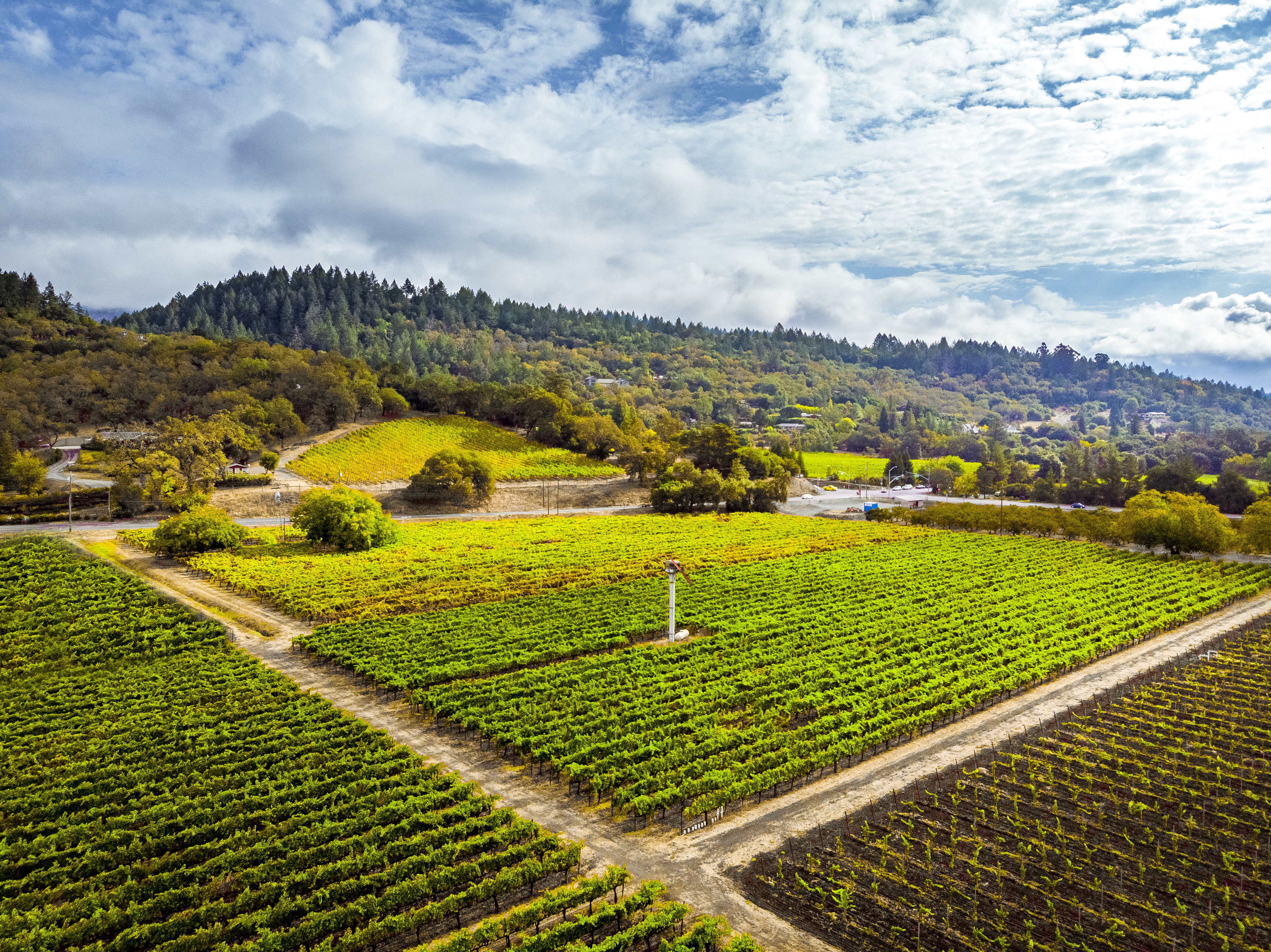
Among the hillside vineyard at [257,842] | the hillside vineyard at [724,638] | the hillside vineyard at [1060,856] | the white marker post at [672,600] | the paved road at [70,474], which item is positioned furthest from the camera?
the paved road at [70,474]

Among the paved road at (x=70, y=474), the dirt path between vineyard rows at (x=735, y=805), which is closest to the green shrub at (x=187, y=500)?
the paved road at (x=70, y=474)

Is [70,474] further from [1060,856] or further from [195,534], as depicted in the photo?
[1060,856]

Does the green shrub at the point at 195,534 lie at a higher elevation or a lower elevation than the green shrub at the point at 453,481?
lower

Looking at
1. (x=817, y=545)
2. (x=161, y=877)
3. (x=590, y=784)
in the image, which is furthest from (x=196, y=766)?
(x=817, y=545)

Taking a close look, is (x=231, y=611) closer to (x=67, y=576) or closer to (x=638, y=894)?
(x=67, y=576)

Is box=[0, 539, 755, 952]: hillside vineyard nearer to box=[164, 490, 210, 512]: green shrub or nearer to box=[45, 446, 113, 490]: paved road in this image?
box=[164, 490, 210, 512]: green shrub

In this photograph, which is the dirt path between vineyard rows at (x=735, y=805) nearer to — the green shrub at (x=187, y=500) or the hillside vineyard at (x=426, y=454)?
the green shrub at (x=187, y=500)

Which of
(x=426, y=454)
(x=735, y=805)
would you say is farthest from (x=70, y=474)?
(x=735, y=805)

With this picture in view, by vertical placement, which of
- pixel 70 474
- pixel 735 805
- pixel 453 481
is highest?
pixel 70 474
